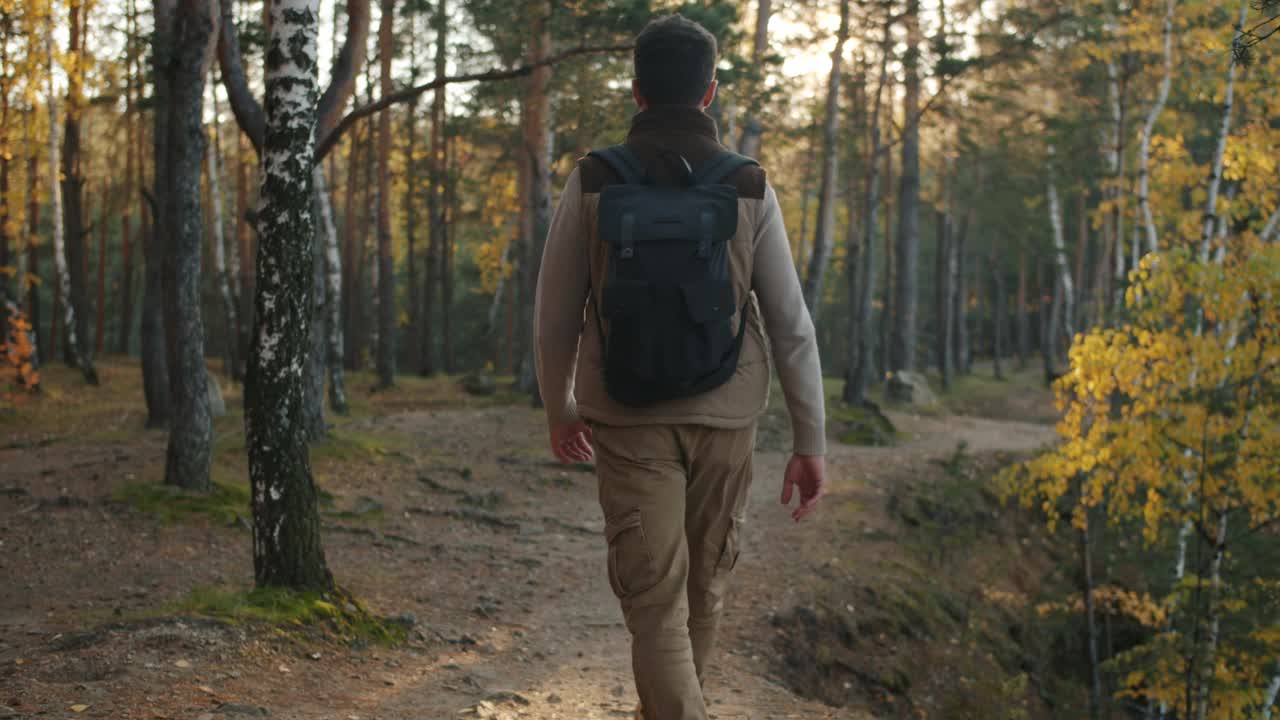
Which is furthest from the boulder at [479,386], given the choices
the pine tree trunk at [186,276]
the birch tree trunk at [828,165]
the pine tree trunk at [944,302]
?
the pine tree trunk at [944,302]

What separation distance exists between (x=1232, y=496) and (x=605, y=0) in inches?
354

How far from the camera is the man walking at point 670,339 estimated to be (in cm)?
315

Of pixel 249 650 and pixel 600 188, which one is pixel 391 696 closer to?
pixel 249 650

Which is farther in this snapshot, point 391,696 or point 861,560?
point 861,560

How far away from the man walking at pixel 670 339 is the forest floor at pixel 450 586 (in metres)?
2.23

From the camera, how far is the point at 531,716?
17.4 feet

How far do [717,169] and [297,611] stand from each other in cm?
409

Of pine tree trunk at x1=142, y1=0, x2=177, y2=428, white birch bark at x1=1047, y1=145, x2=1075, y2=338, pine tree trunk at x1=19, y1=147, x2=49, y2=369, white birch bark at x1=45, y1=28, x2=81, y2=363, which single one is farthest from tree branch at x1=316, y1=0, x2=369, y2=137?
white birch bark at x1=1047, y1=145, x2=1075, y2=338

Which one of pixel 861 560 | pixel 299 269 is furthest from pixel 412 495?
pixel 299 269

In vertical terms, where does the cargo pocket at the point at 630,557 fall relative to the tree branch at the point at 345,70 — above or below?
below

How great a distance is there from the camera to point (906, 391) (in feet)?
89.2

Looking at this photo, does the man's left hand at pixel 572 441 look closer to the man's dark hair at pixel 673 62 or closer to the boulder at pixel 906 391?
the man's dark hair at pixel 673 62

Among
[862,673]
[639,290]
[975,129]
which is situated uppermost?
[975,129]

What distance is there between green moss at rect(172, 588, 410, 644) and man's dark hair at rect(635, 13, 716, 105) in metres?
3.98
